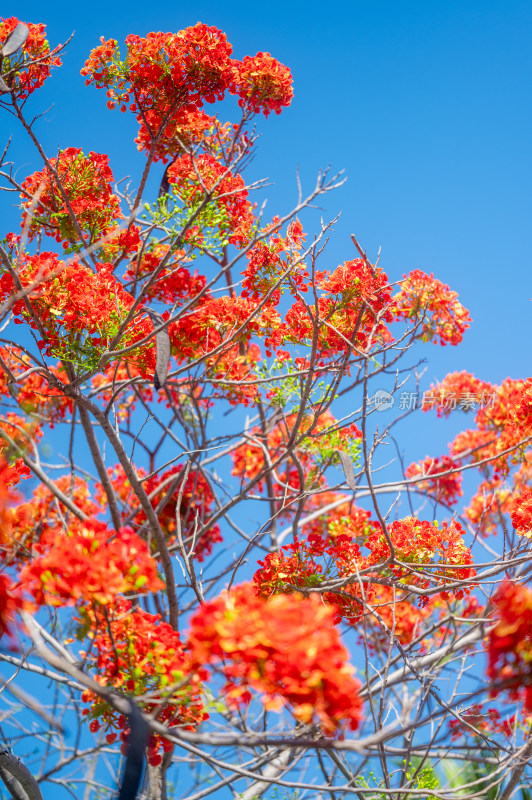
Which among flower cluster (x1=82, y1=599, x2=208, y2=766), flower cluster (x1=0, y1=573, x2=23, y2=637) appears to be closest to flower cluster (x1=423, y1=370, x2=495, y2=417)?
flower cluster (x1=82, y1=599, x2=208, y2=766)

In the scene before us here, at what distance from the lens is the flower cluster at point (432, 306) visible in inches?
177

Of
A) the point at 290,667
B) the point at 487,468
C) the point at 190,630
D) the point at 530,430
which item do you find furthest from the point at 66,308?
the point at 487,468

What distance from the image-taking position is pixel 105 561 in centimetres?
201

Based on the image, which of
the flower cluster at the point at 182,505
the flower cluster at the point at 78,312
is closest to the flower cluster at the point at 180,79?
the flower cluster at the point at 78,312

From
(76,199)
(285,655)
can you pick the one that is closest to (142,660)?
(285,655)

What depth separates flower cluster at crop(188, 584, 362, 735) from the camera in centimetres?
167

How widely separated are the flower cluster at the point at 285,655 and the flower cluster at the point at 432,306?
3051mm

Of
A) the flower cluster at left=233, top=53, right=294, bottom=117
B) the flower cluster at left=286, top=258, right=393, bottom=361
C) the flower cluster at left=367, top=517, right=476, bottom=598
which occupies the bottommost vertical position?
the flower cluster at left=367, top=517, right=476, bottom=598

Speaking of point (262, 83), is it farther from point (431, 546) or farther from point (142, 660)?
point (142, 660)

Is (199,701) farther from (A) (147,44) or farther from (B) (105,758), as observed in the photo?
(A) (147,44)

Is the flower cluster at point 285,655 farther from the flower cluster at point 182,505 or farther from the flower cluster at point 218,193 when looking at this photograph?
the flower cluster at point 182,505

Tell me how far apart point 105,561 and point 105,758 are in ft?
10.2

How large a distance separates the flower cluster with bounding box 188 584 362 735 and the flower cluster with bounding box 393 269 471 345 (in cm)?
305

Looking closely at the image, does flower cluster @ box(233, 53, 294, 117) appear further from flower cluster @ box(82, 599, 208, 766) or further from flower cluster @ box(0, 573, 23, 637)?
flower cluster @ box(0, 573, 23, 637)
